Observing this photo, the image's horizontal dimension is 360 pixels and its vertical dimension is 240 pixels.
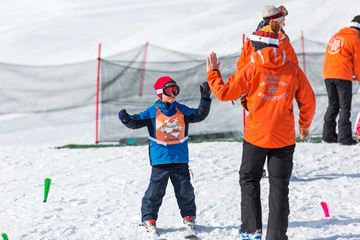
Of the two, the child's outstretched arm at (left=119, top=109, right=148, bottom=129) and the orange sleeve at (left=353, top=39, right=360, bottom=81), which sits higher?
the orange sleeve at (left=353, top=39, right=360, bottom=81)

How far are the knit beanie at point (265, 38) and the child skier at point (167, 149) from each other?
2.79 ft

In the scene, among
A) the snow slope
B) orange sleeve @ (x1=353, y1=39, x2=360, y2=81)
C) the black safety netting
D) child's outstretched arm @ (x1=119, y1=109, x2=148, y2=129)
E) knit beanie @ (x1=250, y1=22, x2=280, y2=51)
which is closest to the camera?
knit beanie @ (x1=250, y1=22, x2=280, y2=51)

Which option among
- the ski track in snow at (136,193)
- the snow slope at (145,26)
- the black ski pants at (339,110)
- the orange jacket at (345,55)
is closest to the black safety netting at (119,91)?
the black ski pants at (339,110)

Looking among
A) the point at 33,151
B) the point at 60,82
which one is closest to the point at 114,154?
the point at 33,151

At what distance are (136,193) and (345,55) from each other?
12.6 feet

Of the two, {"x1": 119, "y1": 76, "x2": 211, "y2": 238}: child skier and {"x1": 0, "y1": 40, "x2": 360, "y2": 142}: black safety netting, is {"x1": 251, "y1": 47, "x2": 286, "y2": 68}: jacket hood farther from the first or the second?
{"x1": 0, "y1": 40, "x2": 360, "y2": 142}: black safety netting

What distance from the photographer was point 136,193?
7434 mm

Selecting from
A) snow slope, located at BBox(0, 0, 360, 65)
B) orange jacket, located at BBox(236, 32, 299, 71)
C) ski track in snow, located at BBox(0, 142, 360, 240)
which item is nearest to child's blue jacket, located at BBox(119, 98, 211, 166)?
ski track in snow, located at BBox(0, 142, 360, 240)

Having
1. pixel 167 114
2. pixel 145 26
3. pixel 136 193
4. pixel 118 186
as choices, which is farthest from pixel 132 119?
pixel 145 26

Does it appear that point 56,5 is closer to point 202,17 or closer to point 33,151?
point 202,17

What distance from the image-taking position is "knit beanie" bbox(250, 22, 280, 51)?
5.21 meters

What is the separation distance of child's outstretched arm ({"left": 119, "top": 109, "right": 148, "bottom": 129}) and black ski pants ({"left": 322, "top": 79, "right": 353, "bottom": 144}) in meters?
4.48

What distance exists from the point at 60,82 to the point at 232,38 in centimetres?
919

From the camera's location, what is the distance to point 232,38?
26.0 m
